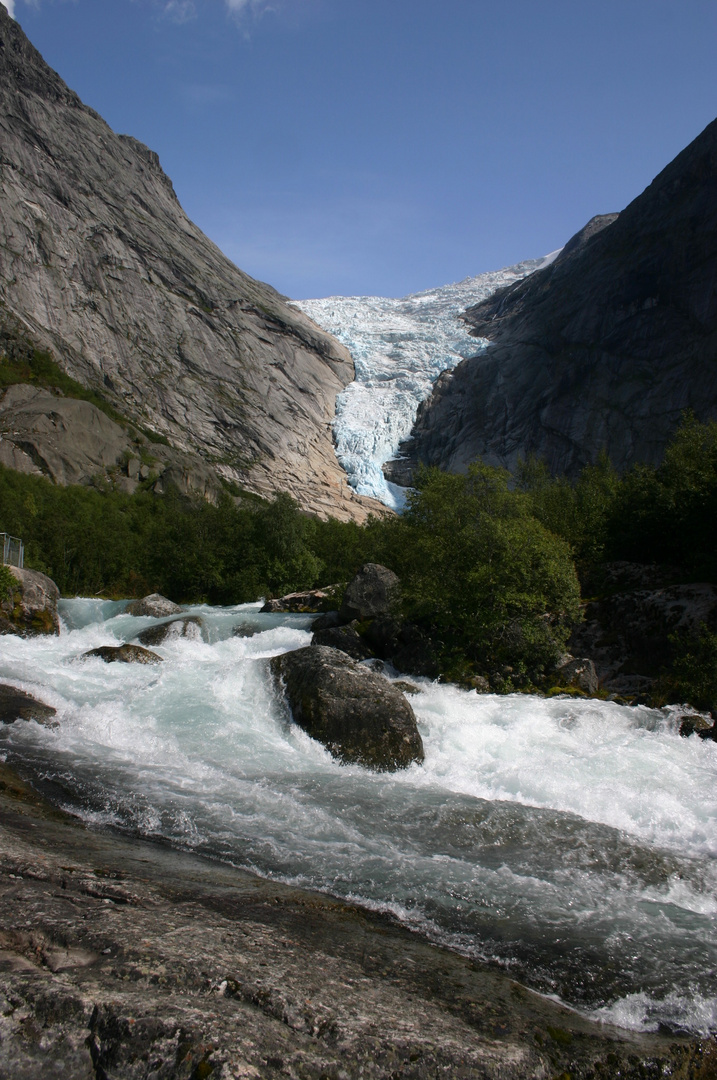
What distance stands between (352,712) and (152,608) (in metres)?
19.9

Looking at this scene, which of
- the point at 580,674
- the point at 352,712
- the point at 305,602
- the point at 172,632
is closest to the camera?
the point at 352,712

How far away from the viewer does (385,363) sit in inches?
5133

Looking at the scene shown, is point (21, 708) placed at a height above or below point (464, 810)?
above

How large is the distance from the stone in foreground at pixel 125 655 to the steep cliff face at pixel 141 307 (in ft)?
250

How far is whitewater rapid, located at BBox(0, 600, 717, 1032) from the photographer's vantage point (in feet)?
18.3

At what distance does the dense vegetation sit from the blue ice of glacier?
64.3 metres

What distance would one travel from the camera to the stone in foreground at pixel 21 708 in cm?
1123

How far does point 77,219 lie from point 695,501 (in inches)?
4163

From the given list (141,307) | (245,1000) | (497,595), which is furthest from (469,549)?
(141,307)

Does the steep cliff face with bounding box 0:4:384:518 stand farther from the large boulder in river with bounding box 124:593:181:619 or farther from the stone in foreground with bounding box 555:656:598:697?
the stone in foreground with bounding box 555:656:598:697

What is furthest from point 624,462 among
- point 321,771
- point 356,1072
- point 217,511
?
point 356,1072

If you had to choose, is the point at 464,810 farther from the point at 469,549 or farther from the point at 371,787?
the point at 469,549

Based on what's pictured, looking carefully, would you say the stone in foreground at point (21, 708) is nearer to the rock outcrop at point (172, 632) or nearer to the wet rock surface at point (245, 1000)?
the wet rock surface at point (245, 1000)

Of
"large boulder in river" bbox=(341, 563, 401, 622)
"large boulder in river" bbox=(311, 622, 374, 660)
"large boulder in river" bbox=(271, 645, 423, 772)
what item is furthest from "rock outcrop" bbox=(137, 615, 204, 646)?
"large boulder in river" bbox=(271, 645, 423, 772)
